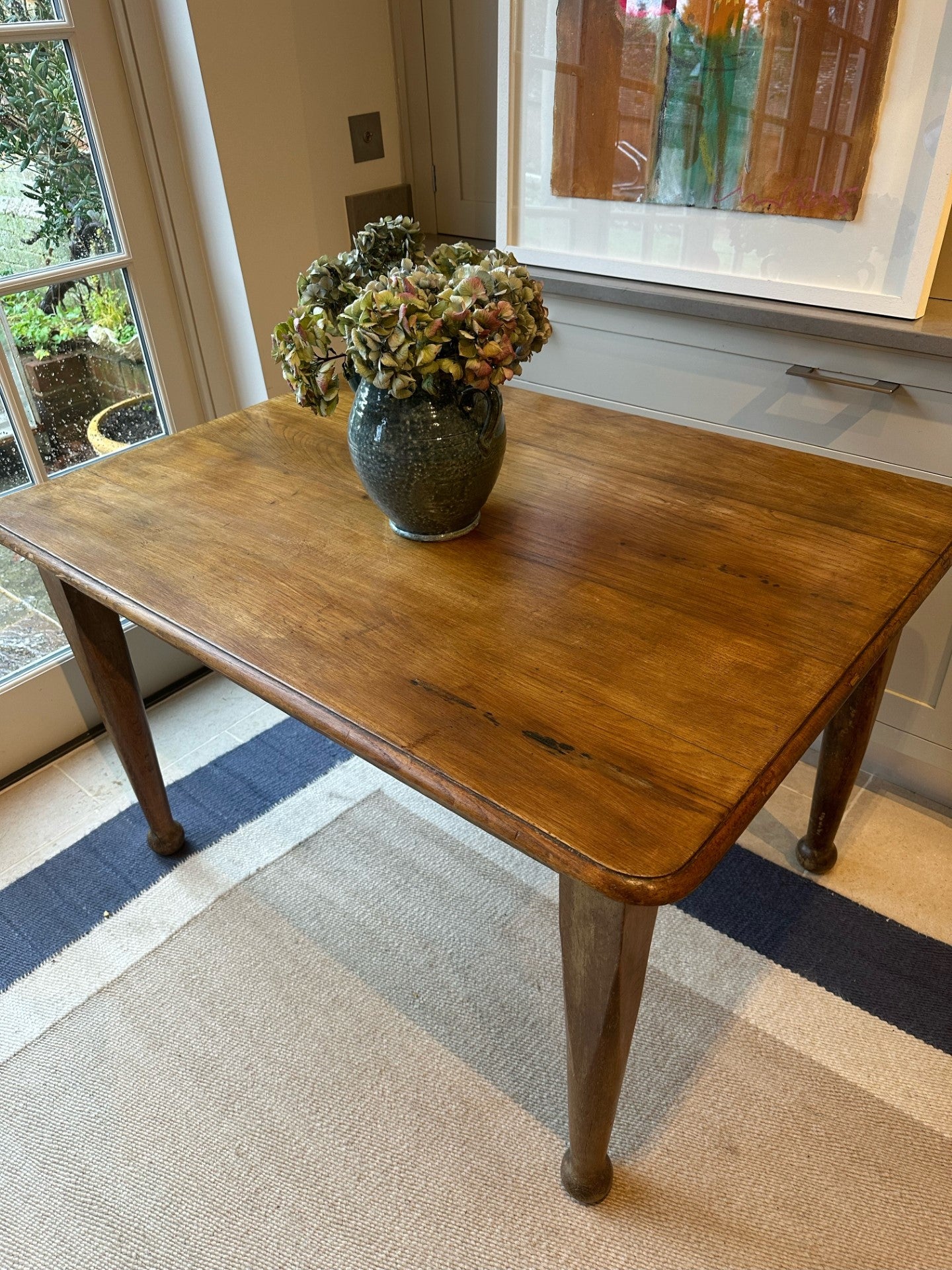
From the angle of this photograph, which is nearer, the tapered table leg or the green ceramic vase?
the green ceramic vase

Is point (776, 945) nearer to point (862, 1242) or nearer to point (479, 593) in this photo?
point (862, 1242)

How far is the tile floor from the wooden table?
6.6 inches

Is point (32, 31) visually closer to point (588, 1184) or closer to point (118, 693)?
point (118, 693)

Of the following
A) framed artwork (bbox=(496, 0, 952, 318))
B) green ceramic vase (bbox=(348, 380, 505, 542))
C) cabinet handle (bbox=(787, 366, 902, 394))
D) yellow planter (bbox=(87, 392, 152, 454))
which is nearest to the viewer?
green ceramic vase (bbox=(348, 380, 505, 542))

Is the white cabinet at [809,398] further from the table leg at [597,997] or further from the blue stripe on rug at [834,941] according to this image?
the table leg at [597,997]

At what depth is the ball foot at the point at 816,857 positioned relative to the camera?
5.52 ft

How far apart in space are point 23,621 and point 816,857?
172 centimetres

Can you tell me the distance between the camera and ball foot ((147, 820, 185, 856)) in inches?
69.7

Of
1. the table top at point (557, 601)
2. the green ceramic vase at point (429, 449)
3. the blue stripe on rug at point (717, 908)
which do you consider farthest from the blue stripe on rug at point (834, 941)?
the green ceramic vase at point (429, 449)

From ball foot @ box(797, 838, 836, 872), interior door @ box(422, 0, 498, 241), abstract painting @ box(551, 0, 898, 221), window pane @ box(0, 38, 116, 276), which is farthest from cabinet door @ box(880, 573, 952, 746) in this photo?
window pane @ box(0, 38, 116, 276)

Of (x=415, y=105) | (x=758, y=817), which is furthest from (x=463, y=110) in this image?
(x=758, y=817)

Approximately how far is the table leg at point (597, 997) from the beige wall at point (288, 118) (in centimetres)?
154

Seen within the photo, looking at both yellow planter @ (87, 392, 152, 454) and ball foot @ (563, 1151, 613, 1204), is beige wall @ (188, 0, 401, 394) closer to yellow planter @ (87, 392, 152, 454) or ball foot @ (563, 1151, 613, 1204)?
yellow planter @ (87, 392, 152, 454)

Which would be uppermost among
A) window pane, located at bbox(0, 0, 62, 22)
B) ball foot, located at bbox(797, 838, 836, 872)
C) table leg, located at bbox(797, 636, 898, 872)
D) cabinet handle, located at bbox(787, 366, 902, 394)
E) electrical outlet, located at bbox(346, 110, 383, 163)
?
window pane, located at bbox(0, 0, 62, 22)
